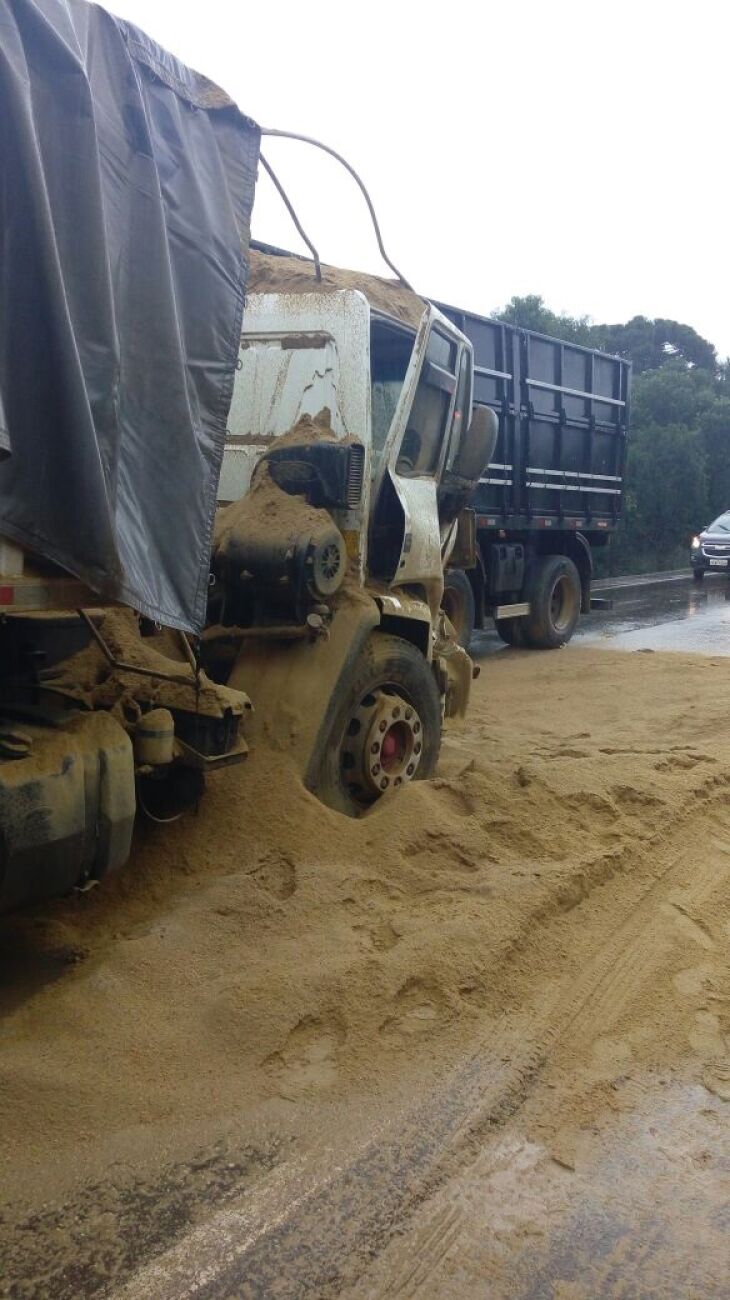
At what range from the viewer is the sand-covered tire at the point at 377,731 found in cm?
524

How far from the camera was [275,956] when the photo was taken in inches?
154

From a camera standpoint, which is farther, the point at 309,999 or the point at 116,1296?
the point at 309,999

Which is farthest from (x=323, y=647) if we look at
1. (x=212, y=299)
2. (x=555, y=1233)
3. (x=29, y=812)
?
(x=555, y=1233)

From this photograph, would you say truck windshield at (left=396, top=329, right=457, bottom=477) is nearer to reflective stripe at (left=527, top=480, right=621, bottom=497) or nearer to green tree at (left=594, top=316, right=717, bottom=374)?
reflective stripe at (left=527, top=480, right=621, bottom=497)

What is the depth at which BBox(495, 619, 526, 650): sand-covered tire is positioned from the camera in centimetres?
1416

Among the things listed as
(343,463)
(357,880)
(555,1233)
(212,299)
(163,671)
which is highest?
(212,299)

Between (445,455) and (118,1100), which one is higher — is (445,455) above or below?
above

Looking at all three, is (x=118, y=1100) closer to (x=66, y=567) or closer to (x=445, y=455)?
(x=66, y=567)

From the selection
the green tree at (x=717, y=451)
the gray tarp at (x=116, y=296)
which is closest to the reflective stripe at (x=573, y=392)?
the gray tarp at (x=116, y=296)

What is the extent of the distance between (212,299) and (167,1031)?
249 centimetres

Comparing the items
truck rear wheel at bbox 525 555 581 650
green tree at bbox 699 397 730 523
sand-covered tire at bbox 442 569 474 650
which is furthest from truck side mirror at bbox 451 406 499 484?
green tree at bbox 699 397 730 523

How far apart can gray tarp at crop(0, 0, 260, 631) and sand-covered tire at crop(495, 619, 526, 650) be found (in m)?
10.3

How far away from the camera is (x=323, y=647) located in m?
5.15

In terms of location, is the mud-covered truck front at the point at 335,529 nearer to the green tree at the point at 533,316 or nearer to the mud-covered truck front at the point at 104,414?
the mud-covered truck front at the point at 104,414
